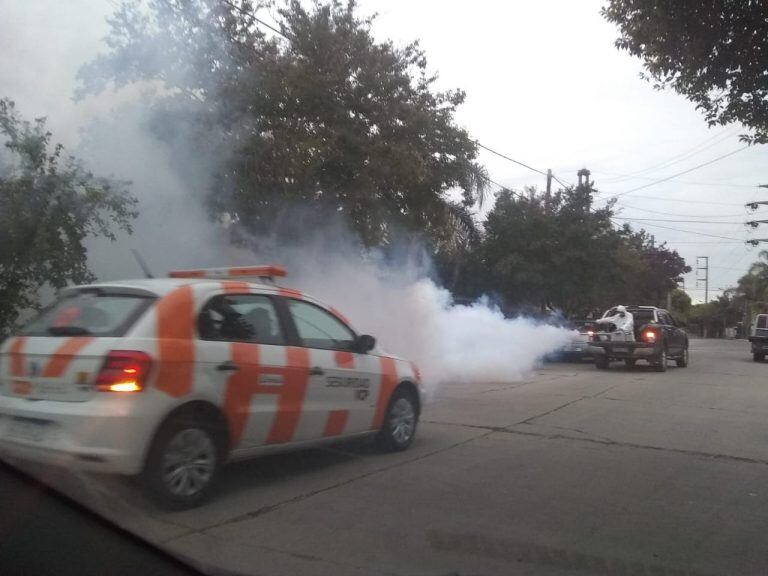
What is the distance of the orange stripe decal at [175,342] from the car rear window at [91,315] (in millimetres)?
160

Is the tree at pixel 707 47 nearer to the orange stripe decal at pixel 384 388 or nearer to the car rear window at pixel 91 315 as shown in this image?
the orange stripe decal at pixel 384 388

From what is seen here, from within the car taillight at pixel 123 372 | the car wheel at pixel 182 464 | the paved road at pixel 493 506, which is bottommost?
the paved road at pixel 493 506

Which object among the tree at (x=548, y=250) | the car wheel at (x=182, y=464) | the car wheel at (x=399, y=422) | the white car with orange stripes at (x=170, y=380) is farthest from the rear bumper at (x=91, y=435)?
the tree at (x=548, y=250)

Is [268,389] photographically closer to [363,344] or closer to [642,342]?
[363,344]

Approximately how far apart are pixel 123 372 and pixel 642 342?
15283 millimetres

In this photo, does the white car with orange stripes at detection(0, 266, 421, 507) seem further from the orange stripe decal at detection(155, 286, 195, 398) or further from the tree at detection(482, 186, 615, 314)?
the tree at detection(482, 186, 615, 314)

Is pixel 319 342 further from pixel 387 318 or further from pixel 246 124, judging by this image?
pixel 387 318

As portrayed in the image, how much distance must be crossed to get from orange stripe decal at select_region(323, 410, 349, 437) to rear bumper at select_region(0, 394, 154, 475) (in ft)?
6.25

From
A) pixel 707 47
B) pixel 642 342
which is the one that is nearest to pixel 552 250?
pixel 642 342

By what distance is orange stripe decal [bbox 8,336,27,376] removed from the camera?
4965 millimetres

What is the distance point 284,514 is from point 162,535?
896 millimetres

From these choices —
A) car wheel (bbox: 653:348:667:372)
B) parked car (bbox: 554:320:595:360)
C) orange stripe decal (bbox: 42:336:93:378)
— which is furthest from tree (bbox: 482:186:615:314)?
orange stripe decal (bbox: 42:336:93:378)

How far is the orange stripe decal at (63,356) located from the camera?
474 centimetres

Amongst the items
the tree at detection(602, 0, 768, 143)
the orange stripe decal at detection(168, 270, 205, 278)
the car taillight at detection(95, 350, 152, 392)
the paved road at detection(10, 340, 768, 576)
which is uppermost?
the tree at detection(602, 0, 768, 143)
